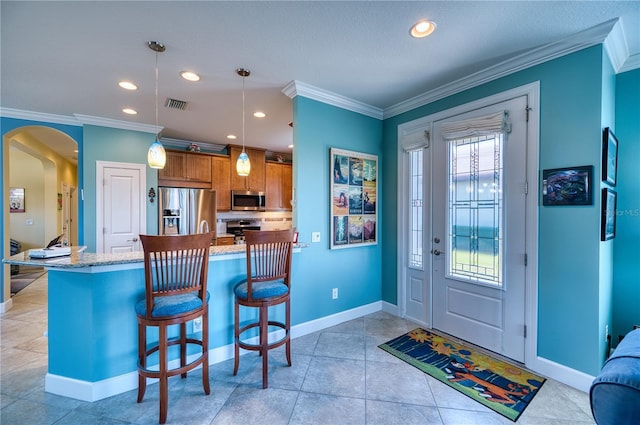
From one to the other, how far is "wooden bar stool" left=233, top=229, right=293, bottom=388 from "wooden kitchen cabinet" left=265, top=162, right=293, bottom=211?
3494 millimetres

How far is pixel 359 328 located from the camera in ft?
10.1

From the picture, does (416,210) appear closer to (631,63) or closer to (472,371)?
(472,371)

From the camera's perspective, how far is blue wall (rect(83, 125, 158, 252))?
382 centimetres

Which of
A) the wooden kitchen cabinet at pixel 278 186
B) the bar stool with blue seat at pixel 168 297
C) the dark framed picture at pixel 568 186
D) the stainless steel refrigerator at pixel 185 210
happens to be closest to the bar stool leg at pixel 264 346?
the bar stool with blue seat at pixel 168 297

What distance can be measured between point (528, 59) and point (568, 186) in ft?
3.72

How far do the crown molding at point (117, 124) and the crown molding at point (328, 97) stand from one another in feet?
8.67

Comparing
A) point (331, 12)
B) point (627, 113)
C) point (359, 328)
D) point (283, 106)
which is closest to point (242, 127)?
point (283, 106)

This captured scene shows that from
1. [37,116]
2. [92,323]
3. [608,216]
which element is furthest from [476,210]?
[37,116]

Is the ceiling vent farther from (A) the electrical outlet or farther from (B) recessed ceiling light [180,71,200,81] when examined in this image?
(A) the electrical outlet

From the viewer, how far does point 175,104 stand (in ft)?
10.7

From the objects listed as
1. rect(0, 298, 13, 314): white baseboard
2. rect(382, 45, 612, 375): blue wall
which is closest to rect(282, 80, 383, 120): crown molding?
rect(382, 45, 612, 375): blue wall

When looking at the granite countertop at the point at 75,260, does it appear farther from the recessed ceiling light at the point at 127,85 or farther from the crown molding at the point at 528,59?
the crown molding at the point at 528,59

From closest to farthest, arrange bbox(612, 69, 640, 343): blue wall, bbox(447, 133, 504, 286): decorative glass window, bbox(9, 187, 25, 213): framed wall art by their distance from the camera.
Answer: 1. bbox(612, 69, 640, 343): blue wall
2. bbox(447, 133, 504, 286): decorative glass window
3. bbox(9, 187, 25, 213): framed wall art

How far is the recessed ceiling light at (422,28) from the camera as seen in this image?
1.86 m
